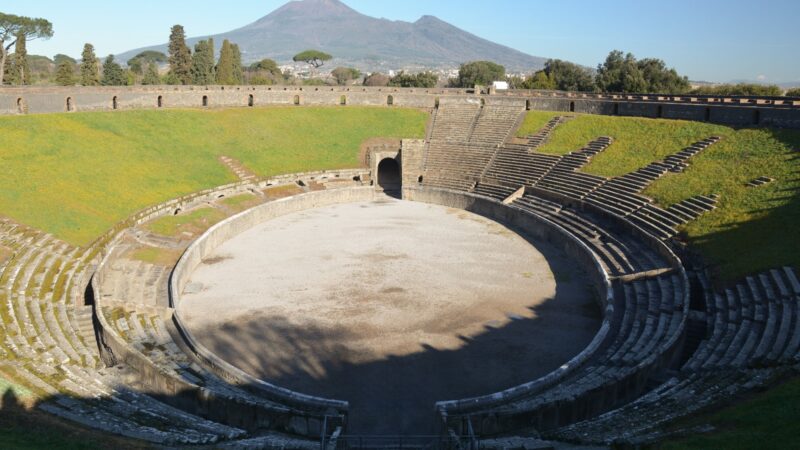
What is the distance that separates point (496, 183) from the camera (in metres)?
46.1

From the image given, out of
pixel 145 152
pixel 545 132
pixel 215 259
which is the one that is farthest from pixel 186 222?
pixel 545 132

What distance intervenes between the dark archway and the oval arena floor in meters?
12.9

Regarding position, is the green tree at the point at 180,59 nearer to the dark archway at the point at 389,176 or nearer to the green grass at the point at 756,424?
the dark archway at the point at 389,176

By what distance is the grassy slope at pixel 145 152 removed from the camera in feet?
107

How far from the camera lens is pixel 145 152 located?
4391 cm

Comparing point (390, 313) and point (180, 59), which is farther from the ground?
point (180, 59)

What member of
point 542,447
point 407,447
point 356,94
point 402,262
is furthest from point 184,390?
point 356,94

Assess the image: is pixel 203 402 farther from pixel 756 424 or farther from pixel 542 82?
pixel 542 82

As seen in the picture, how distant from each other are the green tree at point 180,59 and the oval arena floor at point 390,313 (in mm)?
42815

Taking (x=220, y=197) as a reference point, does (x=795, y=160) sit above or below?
above

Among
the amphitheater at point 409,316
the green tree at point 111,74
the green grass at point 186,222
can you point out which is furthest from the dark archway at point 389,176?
the green tree at point 111,74

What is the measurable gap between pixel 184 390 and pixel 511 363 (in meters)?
10.9

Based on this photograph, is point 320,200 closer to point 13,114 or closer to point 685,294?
point 13,114

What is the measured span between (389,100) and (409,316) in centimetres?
4009
